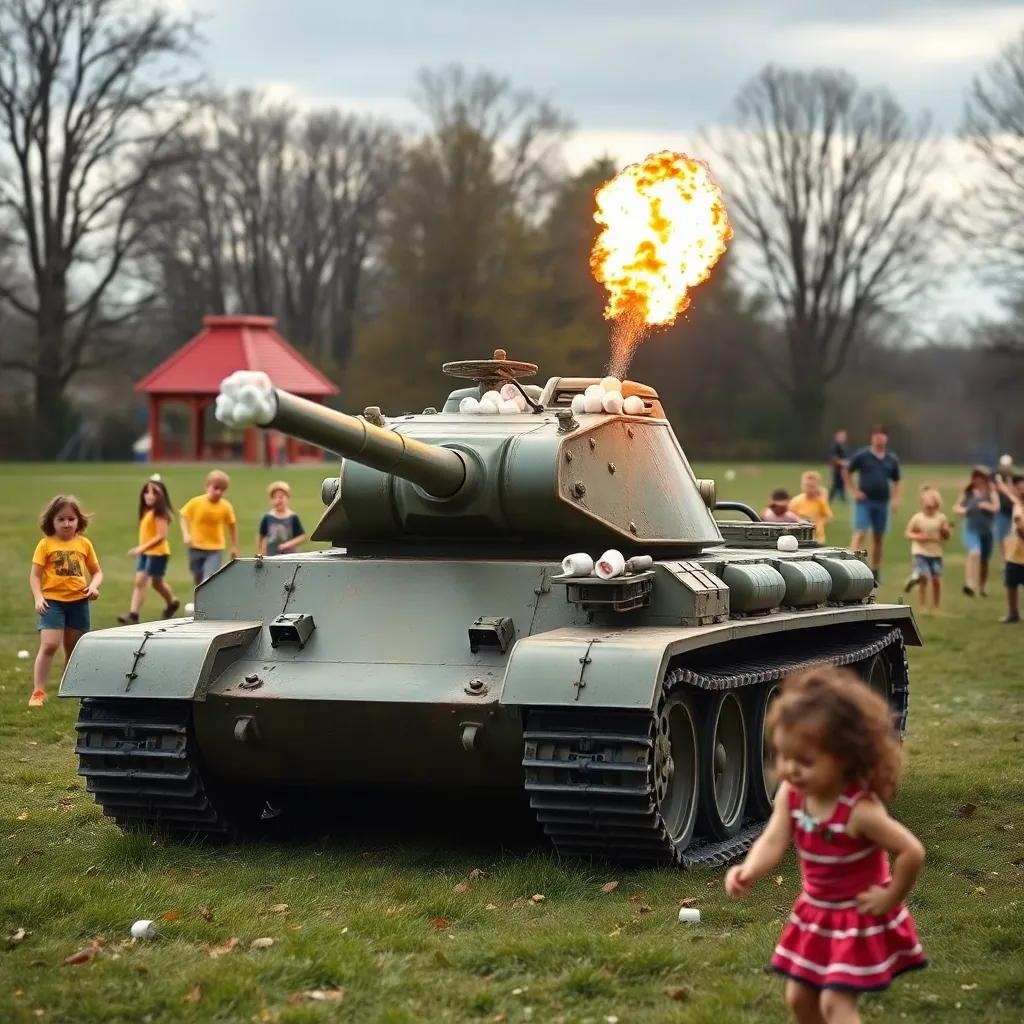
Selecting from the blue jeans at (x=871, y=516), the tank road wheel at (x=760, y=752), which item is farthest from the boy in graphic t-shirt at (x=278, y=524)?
the blue jeans at (x=871, y=516)

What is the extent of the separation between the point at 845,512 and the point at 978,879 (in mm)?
32498

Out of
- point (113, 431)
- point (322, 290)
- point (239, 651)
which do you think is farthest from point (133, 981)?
point (322, 290)

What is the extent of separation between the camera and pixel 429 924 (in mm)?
8281

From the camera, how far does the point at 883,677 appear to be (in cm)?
1334

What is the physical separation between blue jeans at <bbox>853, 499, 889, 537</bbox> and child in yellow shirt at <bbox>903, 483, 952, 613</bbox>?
3.85ft

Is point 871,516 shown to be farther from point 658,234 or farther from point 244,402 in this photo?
point 244,402

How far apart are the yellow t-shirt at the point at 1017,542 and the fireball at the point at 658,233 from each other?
8.35 m

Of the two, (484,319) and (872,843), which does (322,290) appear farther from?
(872,843)

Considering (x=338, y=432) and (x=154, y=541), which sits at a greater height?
(x=338, y=432)

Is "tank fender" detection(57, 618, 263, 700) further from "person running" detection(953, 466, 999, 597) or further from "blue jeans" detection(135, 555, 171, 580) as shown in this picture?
"person running" detection(953, 466, 999, 597)

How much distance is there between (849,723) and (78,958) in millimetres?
3630

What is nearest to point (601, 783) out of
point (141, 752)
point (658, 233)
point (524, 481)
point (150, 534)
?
point (524, 481)

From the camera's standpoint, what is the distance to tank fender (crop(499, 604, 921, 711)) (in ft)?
28.6

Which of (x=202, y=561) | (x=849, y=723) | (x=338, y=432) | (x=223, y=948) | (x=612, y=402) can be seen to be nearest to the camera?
(x=849, y=723)
